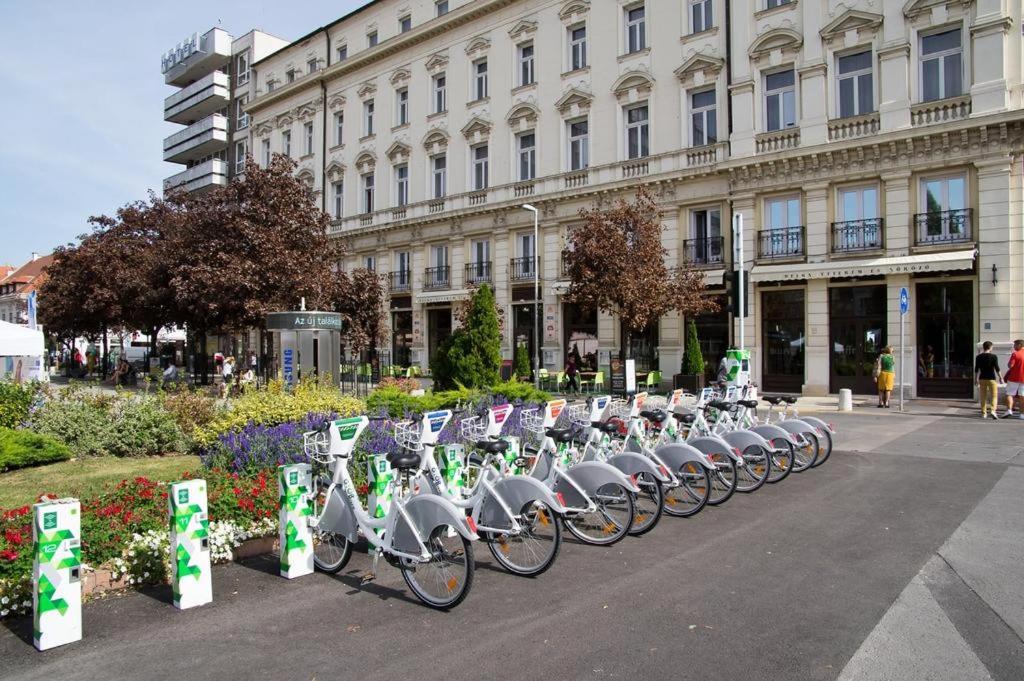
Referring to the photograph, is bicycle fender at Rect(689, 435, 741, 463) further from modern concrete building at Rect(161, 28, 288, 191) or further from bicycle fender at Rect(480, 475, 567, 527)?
modern concrete building at Rect(161, 28, 288, 191)

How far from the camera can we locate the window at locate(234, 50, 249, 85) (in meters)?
46.7

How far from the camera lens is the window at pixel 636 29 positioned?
26938 mm

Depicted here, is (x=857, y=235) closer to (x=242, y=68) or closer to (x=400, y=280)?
(x=400, y=280)

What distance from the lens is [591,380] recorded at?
25.6 meters

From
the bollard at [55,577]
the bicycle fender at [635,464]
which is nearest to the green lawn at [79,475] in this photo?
the bollard at [55,577]

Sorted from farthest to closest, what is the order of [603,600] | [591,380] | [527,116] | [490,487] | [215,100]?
[215,100] < [527,116] < [591,380] < [490,487] < [603,600]

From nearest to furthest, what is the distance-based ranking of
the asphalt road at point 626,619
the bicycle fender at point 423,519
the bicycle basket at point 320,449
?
the asphalt road at point 626,619 < the bicycle fender at point 423,519 < the bicycle basket at point 320,449

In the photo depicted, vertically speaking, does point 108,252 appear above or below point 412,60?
below

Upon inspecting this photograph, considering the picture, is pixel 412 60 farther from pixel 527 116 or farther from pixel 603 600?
pixel 603 600

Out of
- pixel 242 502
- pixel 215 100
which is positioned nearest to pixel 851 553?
pixel 242 502

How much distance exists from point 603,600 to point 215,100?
2026 inches

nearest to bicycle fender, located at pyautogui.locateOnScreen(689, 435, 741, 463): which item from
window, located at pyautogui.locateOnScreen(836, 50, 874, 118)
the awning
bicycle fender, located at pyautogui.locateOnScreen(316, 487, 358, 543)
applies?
bicycle fender, located at pyautogui.locateOnScreen(316, 487, 358, 543)

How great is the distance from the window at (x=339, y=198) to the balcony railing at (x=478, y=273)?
10.6m

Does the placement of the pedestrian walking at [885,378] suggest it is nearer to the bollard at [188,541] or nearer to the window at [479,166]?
the window at [479,166]
